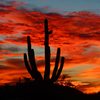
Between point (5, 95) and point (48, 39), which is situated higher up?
point (48, 39)

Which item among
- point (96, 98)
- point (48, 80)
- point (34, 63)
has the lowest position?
point (96, 98)

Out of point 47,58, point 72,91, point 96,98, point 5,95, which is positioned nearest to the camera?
point 5,95

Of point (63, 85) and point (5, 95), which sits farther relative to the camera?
point (63, 85)

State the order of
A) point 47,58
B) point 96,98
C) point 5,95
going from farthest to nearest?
point 96,98
point 47,58
point 5,95

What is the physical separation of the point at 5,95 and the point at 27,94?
4.69ft

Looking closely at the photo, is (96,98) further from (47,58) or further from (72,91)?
(47,58)

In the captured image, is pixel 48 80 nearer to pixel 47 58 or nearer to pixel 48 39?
pixel 47 58

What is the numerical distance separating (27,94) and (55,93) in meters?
1.92

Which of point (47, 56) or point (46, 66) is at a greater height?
point (47, 56)

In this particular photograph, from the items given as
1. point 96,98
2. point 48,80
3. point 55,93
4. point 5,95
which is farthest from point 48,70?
point 96,98

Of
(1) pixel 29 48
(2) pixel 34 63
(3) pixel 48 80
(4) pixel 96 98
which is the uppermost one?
(1) pixel 29 48

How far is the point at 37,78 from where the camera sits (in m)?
14.0

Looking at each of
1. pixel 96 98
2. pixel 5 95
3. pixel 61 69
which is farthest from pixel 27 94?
pixel 96 98

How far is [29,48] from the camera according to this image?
13.9 metres
